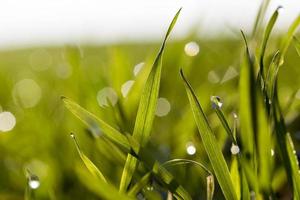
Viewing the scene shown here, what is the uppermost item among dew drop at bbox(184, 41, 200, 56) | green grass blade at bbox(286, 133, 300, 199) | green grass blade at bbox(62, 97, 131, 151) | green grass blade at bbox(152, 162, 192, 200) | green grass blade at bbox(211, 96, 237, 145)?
dew drop at bbox(184, 41, 200, 56)

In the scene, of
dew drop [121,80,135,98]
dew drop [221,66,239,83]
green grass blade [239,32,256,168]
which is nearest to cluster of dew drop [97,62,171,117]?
dew drop [121,80,135,98]

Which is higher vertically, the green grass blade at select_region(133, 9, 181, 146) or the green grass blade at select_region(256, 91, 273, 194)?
the green grass blade at select_region(133, 9, 181, 146)

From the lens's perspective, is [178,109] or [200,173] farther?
[178,109]

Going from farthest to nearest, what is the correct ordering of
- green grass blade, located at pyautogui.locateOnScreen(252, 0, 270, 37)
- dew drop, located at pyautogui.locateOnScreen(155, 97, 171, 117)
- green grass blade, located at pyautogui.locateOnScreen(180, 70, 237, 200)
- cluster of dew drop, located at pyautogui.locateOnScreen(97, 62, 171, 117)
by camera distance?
1. dew drop, located at pyautogui.locateOnScreen(155, 97, 171, 117)
2. cluster of dew drop, located at pyautogui.locateOnScreen(97, 62, 171, 117)
3. green grass blade, located at pyautogui.locateOnScreen(252, 0, 270, 37)
4. green grass blade, located at pyautogui.locateOnScreen(180, 70, 237, 200)

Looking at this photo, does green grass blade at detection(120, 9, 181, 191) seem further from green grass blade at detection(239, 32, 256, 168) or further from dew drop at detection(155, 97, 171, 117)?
dew drop at detection(155, 97, 171, 117)

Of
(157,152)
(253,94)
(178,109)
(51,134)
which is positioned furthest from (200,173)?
(178,109)

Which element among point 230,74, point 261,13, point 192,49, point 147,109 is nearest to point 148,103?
point 147,109

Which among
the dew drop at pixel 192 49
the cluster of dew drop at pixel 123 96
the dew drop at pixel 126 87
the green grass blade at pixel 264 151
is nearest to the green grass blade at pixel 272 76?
the green grass blade at pixel 264 151

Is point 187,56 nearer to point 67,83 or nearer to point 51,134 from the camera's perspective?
point 67,83

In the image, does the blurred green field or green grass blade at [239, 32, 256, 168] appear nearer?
green grass blade at [239, 32, 256, 168]
